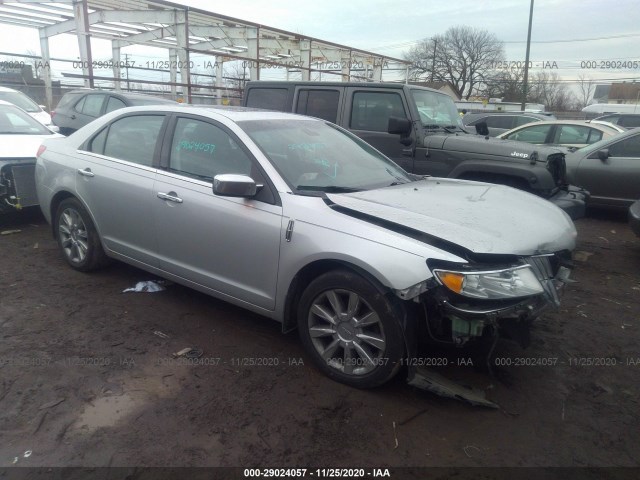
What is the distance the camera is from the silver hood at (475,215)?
2863 mm

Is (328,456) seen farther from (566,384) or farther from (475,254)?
(566,384)

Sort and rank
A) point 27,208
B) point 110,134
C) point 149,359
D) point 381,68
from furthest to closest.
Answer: point 381,68 → point 27,208 → point 110,134 → point 149,359

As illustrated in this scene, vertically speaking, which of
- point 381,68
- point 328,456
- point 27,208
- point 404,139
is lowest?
point 328,456

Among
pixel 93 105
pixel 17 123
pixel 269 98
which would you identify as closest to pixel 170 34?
pixel 93 105

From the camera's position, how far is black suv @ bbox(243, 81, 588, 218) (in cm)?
580

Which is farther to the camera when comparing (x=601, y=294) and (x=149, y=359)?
(x=601, y=294)

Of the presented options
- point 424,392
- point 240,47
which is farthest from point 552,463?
point 240,47

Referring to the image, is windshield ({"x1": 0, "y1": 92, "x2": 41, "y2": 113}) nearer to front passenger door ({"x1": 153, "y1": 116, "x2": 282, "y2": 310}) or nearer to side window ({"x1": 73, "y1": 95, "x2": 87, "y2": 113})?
side window ({"x1": 73, "y1": 95, "x2": 87, "y2": 113})

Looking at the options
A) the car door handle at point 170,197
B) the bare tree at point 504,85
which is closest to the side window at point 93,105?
the car door handle at point 170,197

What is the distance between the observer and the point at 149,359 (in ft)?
11.2

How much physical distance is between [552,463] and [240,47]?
19242 millimetres

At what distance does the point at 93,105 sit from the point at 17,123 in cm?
301

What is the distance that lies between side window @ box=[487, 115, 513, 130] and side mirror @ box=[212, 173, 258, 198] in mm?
15372

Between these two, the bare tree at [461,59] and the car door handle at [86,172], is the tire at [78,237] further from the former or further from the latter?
the bare tree at [461,59]
